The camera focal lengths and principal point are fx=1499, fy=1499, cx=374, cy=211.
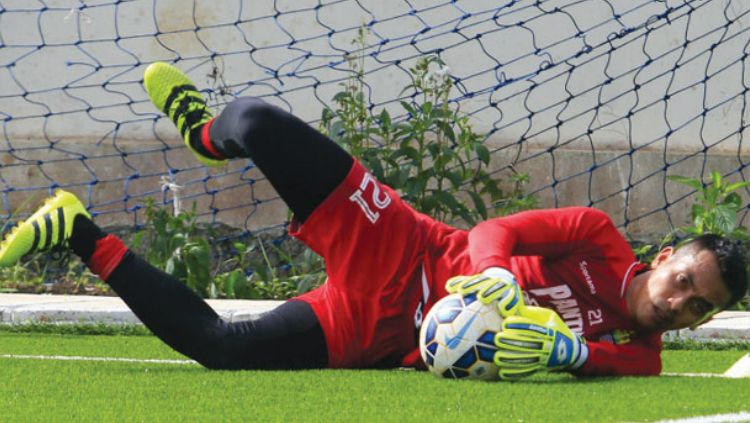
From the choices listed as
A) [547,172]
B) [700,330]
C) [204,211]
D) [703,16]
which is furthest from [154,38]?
[700,330]

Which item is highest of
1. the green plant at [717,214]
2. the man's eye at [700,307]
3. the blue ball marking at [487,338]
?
the man's eye at [700,307]

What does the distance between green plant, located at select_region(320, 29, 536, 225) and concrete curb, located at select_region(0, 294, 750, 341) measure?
0.86 metres

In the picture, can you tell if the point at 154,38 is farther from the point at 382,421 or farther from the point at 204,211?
the point at 382,421

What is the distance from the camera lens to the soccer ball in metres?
3.98

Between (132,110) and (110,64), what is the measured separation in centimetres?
31

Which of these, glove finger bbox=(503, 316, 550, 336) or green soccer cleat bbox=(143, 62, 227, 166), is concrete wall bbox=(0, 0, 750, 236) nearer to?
green soccer cleat bbox=(143, 62, 227, 166)

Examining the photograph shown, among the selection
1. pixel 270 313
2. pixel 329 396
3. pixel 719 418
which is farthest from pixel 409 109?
pixel 719 418

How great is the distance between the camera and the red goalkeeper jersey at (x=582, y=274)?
170 inches

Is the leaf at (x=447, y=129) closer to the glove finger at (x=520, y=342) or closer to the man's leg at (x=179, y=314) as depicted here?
the man's leg at (x=179, y=314)

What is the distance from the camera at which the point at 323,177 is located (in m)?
4.42

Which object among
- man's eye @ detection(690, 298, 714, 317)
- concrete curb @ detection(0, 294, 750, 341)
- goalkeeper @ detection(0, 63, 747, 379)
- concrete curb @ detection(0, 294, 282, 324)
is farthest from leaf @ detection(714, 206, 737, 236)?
man's eye @ detection(690, 298, 714, 317)

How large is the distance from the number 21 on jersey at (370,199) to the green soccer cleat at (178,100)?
615 millimetres

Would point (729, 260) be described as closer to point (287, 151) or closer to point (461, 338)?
point (461, 338)

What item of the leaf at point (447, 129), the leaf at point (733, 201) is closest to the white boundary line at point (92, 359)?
the leaf at point (447, 129)
